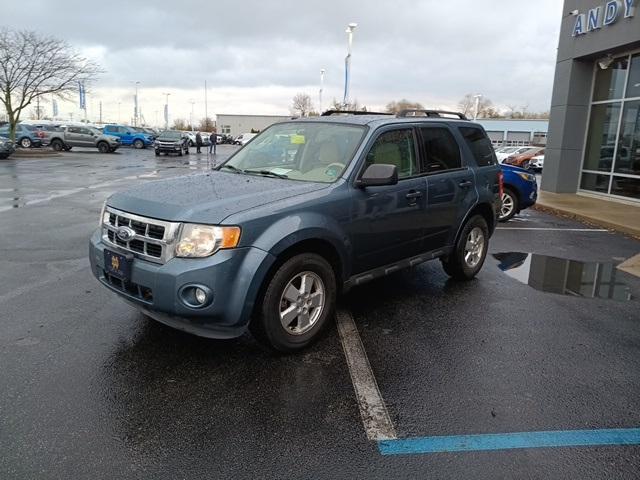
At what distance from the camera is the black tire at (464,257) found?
578cm

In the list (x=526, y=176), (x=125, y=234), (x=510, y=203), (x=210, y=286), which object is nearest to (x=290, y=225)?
(x=210, y=286)

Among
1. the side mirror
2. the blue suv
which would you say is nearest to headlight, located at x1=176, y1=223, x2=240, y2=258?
the blue suv

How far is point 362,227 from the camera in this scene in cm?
432

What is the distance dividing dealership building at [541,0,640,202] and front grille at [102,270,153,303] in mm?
13195

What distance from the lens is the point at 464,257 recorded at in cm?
591

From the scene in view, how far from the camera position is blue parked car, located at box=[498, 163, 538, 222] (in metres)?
10.4

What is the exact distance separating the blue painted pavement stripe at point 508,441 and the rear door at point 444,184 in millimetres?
2501

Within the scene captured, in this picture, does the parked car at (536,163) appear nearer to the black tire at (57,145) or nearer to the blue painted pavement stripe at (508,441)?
the blue painted pavement stripe at (508,441)

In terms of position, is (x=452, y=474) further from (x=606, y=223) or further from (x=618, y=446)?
(x=606, y=223)

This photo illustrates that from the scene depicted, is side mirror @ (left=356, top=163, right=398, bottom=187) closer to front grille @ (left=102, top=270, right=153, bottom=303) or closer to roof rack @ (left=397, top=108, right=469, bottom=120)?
roof rack @ (left=397, top=108, right=469, bottom=120)

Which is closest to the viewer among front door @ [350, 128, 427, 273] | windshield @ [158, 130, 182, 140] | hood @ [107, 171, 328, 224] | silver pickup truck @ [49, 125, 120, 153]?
hood @ [107, 171, 328, 224]

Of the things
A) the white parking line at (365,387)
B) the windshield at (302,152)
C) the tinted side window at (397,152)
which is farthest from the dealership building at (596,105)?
the white parking line at (365,387)

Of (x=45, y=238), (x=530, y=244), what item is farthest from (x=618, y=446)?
(x=45, y=238)

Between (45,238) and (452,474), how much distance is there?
714 cm
